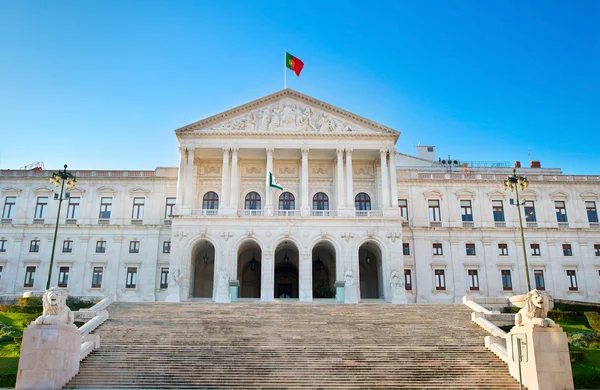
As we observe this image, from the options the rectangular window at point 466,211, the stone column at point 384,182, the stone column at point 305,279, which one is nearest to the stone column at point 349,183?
the stone column at point 384,182

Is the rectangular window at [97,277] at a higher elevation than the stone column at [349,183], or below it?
below

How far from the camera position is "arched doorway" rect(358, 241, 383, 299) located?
5096 cm

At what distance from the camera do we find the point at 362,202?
52.4 meters

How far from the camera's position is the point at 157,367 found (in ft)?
78.1

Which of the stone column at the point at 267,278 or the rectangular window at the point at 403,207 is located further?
the rectangular window at the point at 403,207

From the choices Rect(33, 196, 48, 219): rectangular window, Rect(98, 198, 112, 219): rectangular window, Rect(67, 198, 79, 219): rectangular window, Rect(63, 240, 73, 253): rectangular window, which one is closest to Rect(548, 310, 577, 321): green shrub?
Rect(98, 198, 112, 219): rectangular window

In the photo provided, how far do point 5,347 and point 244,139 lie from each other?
2666 centimetres

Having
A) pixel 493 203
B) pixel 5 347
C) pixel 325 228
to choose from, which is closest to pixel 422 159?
pixel 493 203

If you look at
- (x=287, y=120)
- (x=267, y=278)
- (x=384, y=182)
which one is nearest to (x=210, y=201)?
(x=287, y=120)

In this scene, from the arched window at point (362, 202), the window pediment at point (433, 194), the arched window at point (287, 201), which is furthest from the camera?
the window pediment at point (433, 194)

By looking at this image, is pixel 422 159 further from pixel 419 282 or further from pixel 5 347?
pixel 5 347

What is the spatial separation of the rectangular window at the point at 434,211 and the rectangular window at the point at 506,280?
7.76m

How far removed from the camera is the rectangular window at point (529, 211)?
5350 centimetres

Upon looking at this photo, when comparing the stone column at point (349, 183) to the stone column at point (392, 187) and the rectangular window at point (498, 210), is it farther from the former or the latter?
the rectangular window at point (498, 210)
